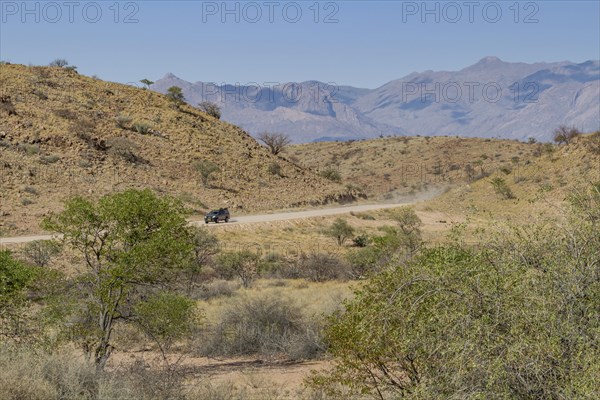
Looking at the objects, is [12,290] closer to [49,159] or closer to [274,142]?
[49,159]

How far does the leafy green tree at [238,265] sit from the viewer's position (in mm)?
32406

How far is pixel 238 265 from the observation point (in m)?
32.5

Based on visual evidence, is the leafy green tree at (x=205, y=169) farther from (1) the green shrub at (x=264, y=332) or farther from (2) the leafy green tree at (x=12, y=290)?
(2) the leafy green tree at (x=12, y=290)

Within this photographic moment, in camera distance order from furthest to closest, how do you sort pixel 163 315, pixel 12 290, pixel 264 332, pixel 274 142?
pixel 274 142
pixel 264 332
pixel 12 290
pixel 163 315

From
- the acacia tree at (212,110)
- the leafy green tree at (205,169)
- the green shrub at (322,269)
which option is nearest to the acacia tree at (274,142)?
the acacia tree at (212,110)

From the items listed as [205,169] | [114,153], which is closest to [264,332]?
[205,169]

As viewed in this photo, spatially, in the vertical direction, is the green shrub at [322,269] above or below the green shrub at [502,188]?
below

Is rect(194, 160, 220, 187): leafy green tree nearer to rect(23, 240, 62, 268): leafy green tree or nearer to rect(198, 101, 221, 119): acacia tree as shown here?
rect(198, 101, 221, 119): acacia tree

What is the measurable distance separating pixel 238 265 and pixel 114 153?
26157mm

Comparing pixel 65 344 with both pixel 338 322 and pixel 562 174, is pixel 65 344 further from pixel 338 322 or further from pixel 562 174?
pixel 562 174

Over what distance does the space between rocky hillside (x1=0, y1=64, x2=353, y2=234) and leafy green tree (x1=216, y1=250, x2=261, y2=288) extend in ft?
44.3

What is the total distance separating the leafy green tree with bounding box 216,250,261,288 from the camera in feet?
106

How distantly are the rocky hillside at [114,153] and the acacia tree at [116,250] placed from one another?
25400mm

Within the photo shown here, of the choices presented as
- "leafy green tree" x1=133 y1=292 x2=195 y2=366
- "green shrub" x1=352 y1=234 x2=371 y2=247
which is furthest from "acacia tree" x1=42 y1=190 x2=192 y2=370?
"green shrub" x1=352 y1=234 x2=371 y2=247
